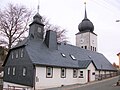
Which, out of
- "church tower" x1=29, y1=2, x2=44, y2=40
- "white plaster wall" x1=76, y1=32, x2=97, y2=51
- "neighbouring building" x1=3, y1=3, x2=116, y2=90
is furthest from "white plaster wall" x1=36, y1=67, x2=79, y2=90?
"white plaster wall" x1=76, y1=32, x2=97, y2=51

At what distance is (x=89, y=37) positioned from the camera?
194 feet

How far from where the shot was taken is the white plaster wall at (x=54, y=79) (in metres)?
28.3

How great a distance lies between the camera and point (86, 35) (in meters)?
59.4

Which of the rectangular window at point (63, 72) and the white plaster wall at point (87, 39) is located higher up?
the white plaster wall at point (87, 39)

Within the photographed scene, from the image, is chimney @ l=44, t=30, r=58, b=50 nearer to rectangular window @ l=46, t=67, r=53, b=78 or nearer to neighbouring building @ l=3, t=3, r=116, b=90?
neighbouring building @ l=3, t=3, r=116, b=90

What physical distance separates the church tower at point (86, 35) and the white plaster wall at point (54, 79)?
26.2 metres

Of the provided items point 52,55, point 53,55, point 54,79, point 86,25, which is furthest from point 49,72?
point 86,25

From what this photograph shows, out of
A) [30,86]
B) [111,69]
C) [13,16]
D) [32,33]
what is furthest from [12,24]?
[111,69]

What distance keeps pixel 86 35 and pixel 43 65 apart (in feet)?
107

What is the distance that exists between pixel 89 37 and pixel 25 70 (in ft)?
106

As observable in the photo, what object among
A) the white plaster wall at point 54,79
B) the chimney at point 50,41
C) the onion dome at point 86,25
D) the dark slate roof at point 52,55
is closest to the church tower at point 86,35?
the onion dome at point 86,25

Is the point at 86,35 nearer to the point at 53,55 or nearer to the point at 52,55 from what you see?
the point at 53,55

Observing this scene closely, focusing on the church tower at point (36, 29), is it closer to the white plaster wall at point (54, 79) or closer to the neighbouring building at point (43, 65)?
the neighbouring building at point (43, 65)

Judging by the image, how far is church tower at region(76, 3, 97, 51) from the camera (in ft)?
196
